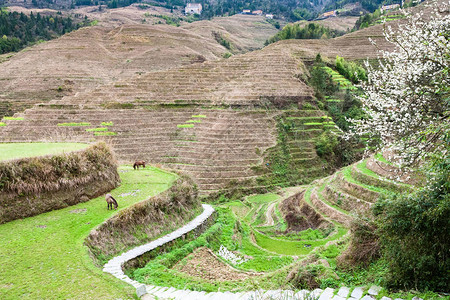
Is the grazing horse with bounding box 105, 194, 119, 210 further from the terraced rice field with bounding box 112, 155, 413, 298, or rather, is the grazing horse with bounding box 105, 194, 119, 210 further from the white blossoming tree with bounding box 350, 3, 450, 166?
the white blossoming tree with bounding box 350, 3, 450, 166

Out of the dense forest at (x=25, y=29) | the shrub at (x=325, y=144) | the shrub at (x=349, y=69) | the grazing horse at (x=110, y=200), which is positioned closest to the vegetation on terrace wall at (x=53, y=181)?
the grazing horse at (x=110, y=200)

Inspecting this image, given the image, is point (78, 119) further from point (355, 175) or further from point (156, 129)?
point (355, 175)

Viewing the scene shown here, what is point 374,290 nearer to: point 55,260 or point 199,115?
point 55,260

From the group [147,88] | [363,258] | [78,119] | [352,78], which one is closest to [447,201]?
[363,258]

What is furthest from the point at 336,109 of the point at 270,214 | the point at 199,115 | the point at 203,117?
the point at 270,214

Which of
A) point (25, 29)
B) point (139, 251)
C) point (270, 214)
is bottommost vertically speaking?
point (270, 214)

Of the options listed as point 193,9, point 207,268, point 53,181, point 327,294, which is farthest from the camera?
point 193,9

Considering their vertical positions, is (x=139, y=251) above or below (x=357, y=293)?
below
